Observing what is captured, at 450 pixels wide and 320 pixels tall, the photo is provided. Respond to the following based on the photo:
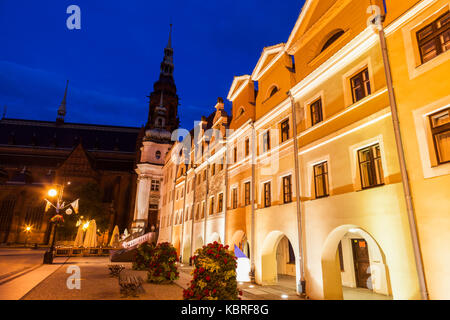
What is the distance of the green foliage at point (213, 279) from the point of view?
35.3 ft

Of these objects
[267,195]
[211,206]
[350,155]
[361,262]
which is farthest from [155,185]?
[350,155]

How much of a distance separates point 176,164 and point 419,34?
115ft

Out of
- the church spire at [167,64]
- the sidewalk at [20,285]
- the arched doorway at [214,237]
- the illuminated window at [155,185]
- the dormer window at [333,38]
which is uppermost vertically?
the church spire at [167,64]

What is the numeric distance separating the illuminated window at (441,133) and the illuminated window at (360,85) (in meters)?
3.39

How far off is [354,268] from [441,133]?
36.9 feet

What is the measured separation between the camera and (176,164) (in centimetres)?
4128

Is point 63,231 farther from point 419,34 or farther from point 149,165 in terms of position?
point 419,34

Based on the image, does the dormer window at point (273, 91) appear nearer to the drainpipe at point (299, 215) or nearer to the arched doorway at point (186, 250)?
the drainpipe at point (299, 215)

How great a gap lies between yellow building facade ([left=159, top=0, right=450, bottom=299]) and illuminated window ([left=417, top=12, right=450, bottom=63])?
0.04m

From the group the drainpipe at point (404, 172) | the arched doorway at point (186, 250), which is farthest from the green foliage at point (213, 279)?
the arched doorway at point (186, 250)

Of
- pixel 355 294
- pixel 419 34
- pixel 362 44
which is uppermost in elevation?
pixel 362 44

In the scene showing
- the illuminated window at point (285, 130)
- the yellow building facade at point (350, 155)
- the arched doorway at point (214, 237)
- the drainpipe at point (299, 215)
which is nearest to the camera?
the yellow building facade at point (350, 155)

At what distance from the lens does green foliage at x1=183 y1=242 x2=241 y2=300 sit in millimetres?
10766
